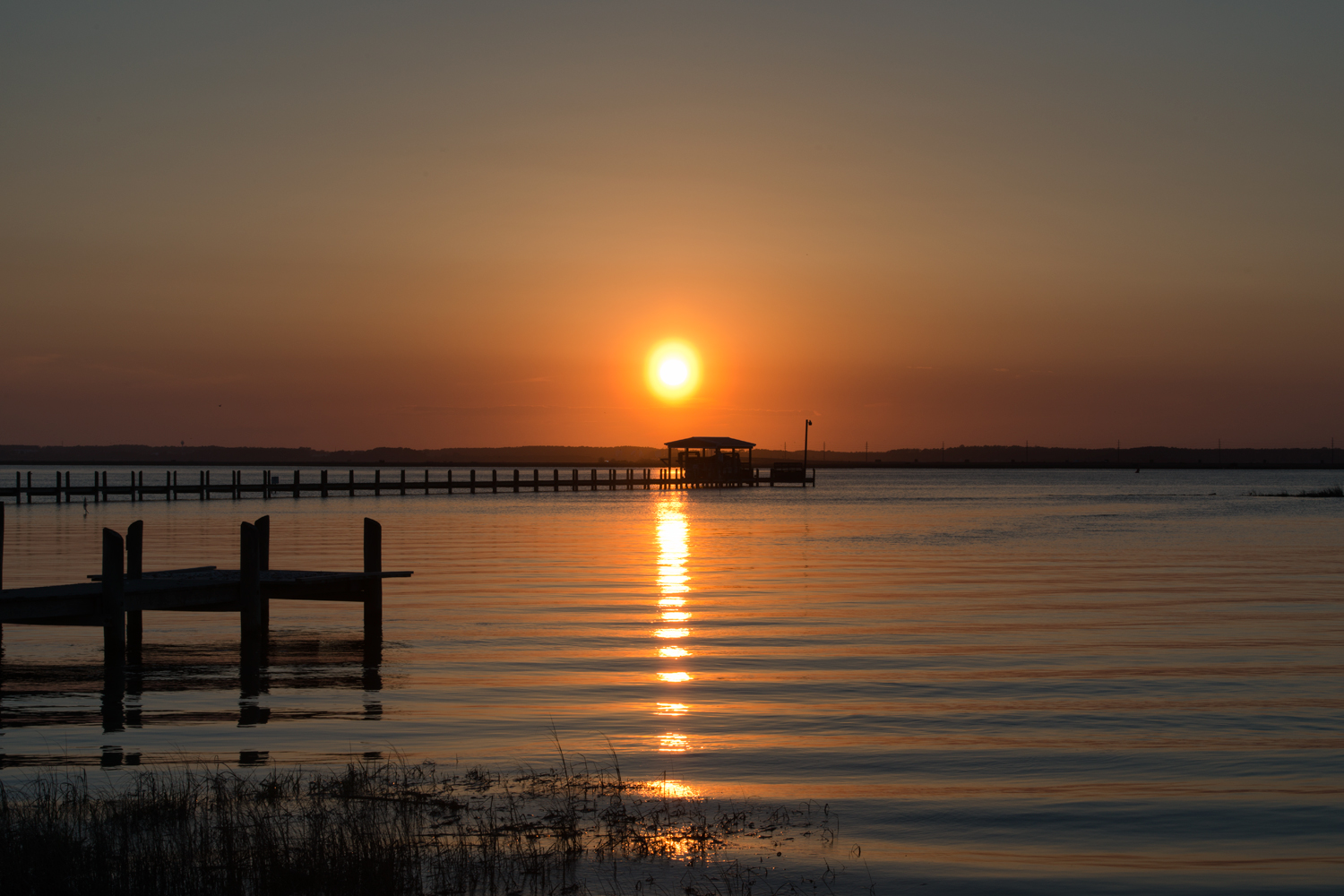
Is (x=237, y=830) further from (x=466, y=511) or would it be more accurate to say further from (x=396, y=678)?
(x=466, y=511)

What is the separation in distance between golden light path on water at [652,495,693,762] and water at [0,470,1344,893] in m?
0.10

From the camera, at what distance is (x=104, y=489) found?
69.5 m

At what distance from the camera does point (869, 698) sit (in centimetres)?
1372

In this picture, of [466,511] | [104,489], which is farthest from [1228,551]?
[104,489]

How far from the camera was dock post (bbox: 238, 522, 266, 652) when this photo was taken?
14.8 meters

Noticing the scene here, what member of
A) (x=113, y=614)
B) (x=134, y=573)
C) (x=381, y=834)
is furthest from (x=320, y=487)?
→ (x=381, y=834)

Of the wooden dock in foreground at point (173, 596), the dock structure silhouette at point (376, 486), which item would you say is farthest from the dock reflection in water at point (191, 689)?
the dock structure silhouette at point (376, 486)

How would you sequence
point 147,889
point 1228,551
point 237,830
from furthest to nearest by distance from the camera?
point 1228,551, point 237,830, point 147,889

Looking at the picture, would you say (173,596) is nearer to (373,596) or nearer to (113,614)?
(113,614)

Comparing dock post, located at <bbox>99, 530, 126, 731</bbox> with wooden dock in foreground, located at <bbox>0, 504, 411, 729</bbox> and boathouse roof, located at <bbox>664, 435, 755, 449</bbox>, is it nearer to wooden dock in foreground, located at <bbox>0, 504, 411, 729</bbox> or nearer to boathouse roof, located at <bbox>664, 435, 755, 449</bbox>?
wooden dock in foreground, located at <bbox>0, 504, 411, 729</bbox>

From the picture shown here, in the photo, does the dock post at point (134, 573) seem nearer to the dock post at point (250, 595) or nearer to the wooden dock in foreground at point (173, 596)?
the wooden dock in foreground at point (173, 596)

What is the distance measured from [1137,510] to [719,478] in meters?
38.6

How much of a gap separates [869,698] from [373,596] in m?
7.56

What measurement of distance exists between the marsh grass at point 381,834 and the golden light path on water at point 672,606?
1187 millimetres
